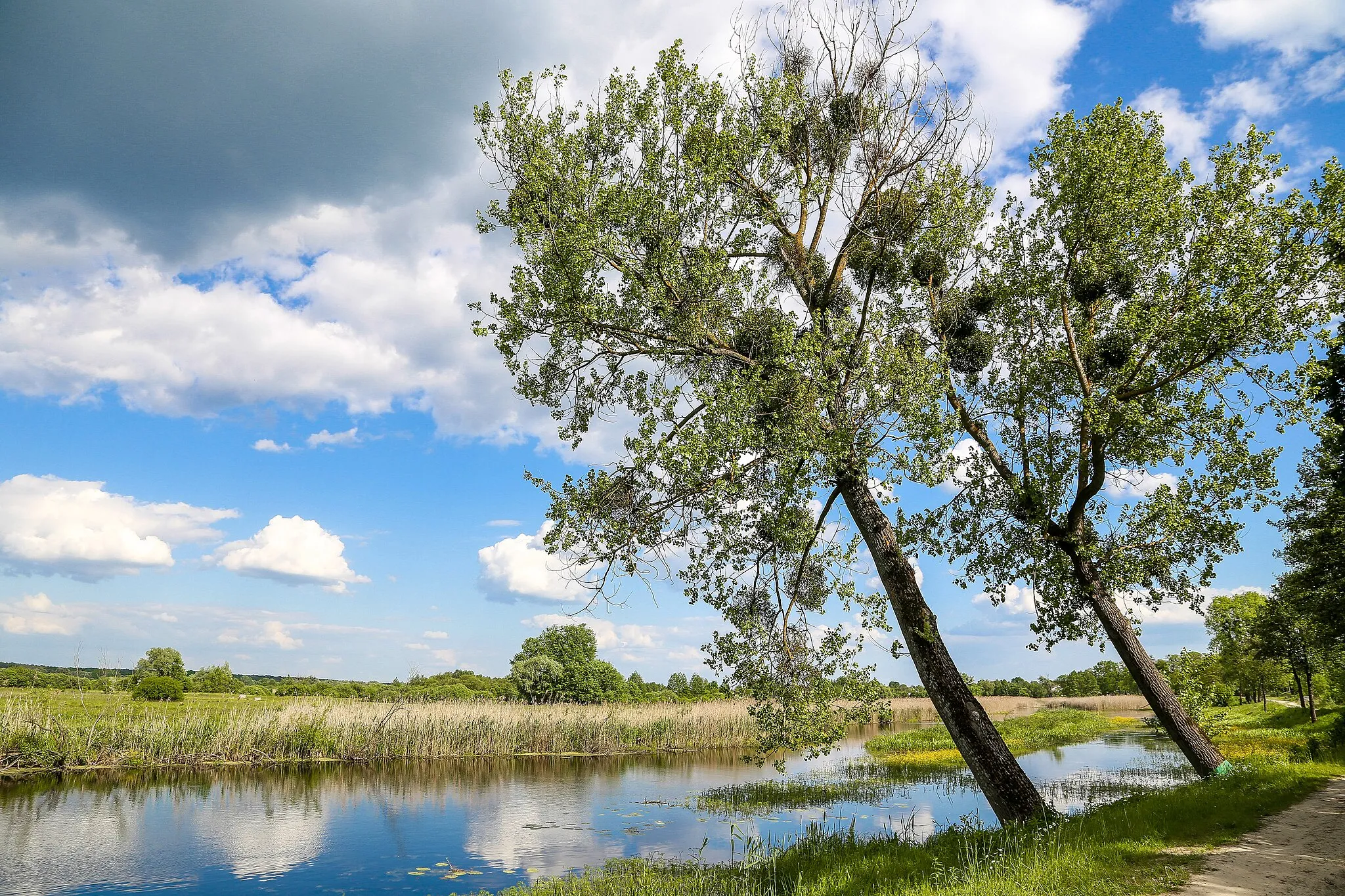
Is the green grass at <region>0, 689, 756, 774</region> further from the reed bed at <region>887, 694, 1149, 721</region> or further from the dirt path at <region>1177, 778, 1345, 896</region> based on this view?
the reed bed at <region>887, 694, 1149, 721</region>

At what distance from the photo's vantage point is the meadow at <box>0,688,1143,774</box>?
78.2 feet

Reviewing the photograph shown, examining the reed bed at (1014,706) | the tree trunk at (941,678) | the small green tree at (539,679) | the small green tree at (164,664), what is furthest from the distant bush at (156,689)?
the reed bed at (1014,706)

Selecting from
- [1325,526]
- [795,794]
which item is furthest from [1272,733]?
[795,794]

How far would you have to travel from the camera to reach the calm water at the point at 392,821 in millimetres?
13555

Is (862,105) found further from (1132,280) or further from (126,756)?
(126,756)

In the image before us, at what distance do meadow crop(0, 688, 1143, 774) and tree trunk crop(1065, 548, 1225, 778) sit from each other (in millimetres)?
12825

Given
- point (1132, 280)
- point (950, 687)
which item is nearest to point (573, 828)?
point (950, 687)

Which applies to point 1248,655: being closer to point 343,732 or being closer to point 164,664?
point 343,732

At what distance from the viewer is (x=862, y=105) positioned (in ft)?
42.7

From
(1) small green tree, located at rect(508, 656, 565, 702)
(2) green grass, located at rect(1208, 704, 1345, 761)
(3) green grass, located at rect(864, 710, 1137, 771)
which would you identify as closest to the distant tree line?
(1) small green tree, located at rect(508, 656, 565, 702)

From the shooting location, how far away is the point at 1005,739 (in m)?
38.2

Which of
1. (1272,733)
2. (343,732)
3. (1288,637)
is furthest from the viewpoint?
(1288,637)

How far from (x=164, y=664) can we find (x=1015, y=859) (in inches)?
2268

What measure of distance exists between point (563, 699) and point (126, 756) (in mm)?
33203
